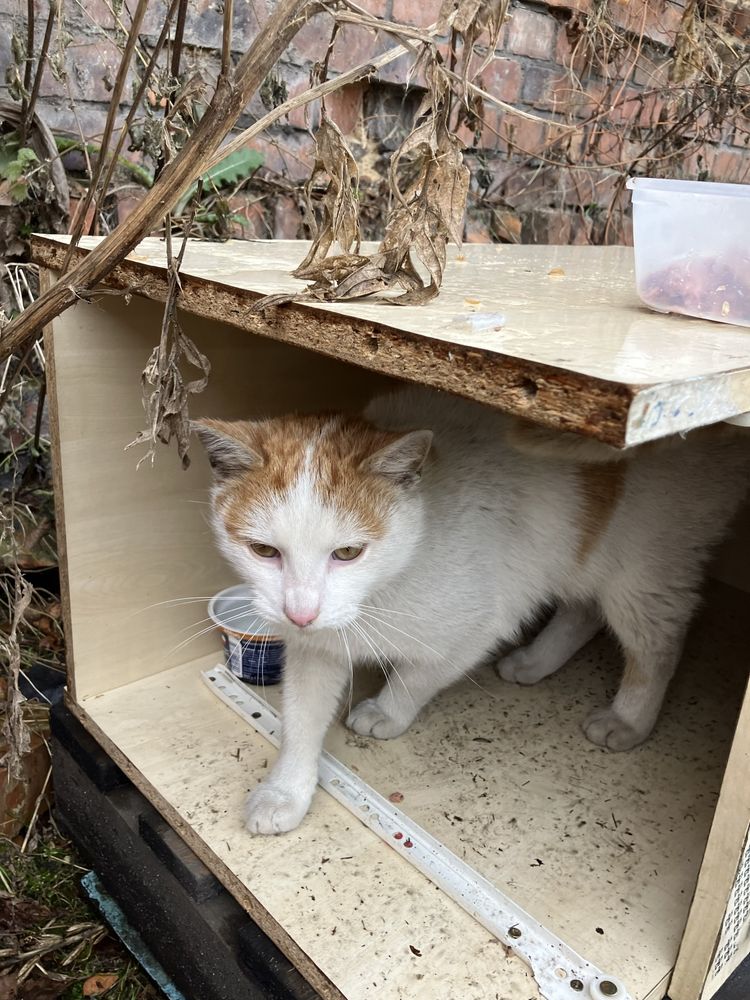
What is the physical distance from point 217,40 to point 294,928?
156 cm

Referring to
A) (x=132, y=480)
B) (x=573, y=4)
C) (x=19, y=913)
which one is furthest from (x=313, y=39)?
(x=19, y=913)

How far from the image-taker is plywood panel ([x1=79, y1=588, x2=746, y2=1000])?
88cm

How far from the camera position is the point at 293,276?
86cm

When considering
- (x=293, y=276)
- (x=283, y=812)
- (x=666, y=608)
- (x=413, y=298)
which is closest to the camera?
(x=413, y=298)

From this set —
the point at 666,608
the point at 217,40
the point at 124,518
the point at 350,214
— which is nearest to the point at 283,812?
the point at 124,518

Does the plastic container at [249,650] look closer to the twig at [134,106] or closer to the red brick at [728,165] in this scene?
the twig at [134,106]

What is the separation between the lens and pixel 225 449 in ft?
3.12

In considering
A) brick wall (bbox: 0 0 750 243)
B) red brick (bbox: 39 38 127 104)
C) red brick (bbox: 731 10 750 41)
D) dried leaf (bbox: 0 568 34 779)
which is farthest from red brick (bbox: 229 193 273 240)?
red brick (bbox: 731 10 750 41)

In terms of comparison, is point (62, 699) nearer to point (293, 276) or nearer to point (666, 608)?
point (293, 276)

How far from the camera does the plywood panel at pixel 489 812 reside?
88cm

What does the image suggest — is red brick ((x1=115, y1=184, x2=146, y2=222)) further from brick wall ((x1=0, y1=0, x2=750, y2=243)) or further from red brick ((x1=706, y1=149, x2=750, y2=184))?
red brick ((x1=706, y1=149, x2=750, y2=184))

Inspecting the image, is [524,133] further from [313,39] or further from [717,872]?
[717,872]

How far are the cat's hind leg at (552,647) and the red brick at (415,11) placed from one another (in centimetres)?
132

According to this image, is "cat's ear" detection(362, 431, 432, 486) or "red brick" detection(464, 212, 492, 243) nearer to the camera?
"cat's ear" detection(362, 431, 432, 486)
